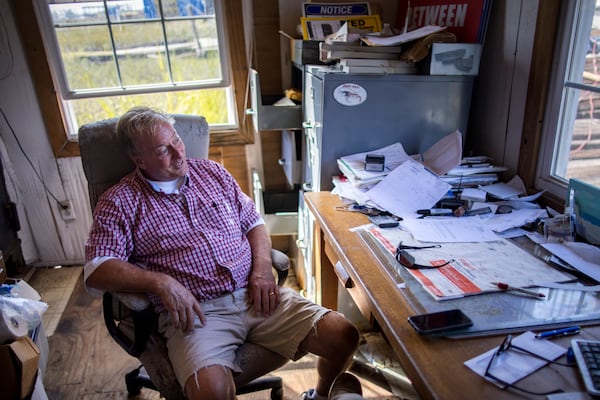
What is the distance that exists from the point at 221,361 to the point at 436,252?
0.69 meters

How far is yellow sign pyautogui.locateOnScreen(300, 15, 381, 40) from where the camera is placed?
198cm

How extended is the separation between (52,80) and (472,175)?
7.35ft

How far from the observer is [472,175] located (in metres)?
1.53

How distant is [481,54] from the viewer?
1.67 meters

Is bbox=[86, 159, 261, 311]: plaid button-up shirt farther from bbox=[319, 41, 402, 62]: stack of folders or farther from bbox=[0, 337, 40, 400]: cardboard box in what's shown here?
bbox=[319, 41, 402, 62]: stack of folders

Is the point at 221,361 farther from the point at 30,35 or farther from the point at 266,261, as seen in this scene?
the point at 30,35

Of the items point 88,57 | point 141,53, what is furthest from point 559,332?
point 88,57

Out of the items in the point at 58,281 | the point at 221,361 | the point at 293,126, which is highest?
the point at 293,126

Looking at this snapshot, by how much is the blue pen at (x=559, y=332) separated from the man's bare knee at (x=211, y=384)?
0.78 meters

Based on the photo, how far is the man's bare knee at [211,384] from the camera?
3.58 ft

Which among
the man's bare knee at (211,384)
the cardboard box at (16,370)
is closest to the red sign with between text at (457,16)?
the man's bare knee at (211,384)

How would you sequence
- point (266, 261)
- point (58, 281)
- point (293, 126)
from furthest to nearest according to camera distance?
1. point (58, 281)
2. point (293, 126)
3. point (266, 261)

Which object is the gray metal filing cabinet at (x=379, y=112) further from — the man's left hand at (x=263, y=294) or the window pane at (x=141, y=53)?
the window pane at (x=141, y=53)

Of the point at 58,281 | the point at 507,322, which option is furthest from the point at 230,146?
the point at 507,322
